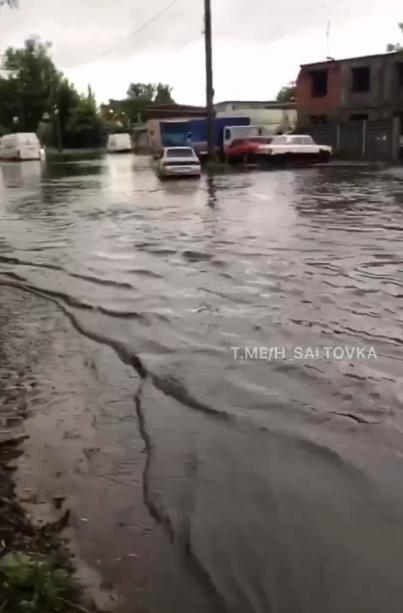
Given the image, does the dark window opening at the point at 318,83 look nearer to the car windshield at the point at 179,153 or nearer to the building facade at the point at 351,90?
the building facade at the point at 351,90

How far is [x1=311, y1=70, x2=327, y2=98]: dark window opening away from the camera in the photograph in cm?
4453

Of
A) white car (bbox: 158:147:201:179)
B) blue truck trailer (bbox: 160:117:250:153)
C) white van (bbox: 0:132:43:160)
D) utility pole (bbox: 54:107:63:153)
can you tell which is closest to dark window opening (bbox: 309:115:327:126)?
blue truck trailer (bbox: 160:117:250:153)

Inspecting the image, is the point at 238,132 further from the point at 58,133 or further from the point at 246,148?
the point at 58,133

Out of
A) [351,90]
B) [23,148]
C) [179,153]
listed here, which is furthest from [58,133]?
[179,153]

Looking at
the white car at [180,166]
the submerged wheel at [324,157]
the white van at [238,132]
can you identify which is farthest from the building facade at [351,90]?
the white car at [180,166]

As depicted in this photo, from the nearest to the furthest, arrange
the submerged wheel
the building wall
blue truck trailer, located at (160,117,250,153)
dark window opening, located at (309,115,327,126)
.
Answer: the submerged wheel < the building wall < dark window opening, located at (309,115,327,126) < blue truck trailer, located at (160,117,250,153)

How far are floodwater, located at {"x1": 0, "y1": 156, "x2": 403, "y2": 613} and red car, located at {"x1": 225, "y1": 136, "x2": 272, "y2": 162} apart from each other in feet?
69.9

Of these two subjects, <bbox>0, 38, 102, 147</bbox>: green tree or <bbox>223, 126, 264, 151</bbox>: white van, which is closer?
<bbox>223, 126, 264, 151</bbox>: white van

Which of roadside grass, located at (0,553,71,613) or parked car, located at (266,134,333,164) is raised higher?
parked car, located at (266,134,333,164)

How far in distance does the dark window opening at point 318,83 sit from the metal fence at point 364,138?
3.52m

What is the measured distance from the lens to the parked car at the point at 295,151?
111 feet

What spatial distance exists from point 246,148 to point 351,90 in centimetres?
1173

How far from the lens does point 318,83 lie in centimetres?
4488

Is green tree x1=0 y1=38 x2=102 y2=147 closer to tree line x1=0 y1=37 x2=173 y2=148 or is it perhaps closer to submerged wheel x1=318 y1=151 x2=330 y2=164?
tree line x1=0 y1=37 x2=173 y2=148
